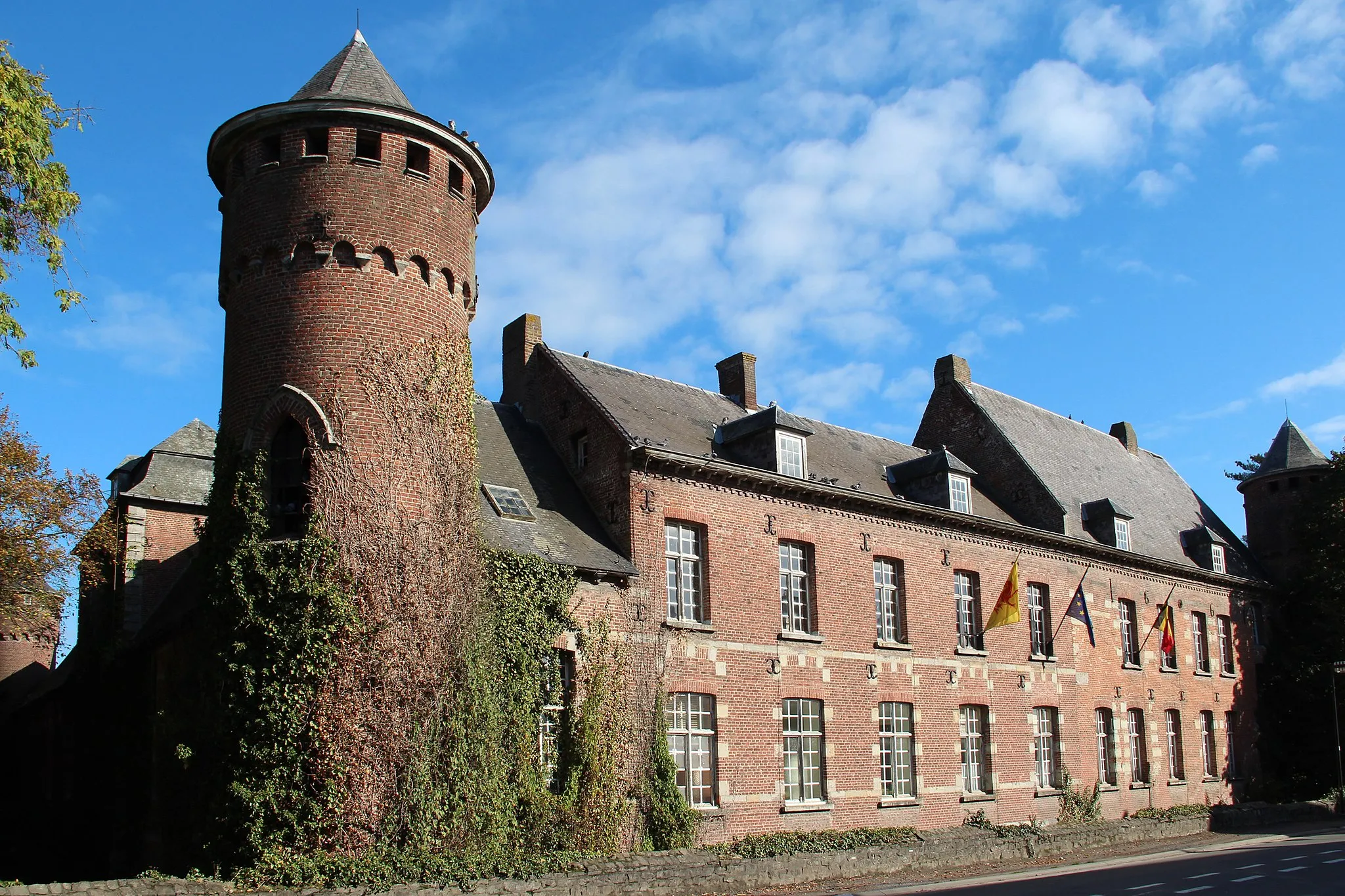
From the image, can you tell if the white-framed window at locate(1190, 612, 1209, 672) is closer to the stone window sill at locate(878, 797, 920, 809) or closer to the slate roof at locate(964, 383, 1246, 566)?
the slate roof at locate(964, 383, 1246, 566)

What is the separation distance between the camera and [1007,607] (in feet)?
80.3

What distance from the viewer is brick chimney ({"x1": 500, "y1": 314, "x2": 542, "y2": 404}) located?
24.3m

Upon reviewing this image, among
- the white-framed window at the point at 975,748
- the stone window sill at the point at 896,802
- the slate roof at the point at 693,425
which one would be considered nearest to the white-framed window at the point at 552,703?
the slate roof at the point at 693,425

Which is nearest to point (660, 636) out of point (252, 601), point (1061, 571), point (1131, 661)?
point (252, 601)

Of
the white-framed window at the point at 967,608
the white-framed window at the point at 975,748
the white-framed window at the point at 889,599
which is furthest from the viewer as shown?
the white-framed window at the point at 967,608

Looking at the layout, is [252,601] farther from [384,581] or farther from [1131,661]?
[1131,661]

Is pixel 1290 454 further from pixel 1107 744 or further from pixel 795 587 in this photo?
pixel 795 587

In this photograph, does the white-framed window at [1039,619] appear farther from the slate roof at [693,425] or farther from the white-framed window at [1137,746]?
the white-framed window at [1137,746]

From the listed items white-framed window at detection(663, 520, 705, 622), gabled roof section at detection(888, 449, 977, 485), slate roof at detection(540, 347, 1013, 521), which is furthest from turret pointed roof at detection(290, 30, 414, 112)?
gabled roof section at detection(888, 449, 977, 485)

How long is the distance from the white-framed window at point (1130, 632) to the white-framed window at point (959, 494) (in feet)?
23.8

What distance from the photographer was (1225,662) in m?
34.6

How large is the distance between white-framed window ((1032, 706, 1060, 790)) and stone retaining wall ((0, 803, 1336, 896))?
1.70m

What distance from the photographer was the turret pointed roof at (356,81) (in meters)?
17.5

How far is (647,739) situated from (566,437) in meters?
6.47
